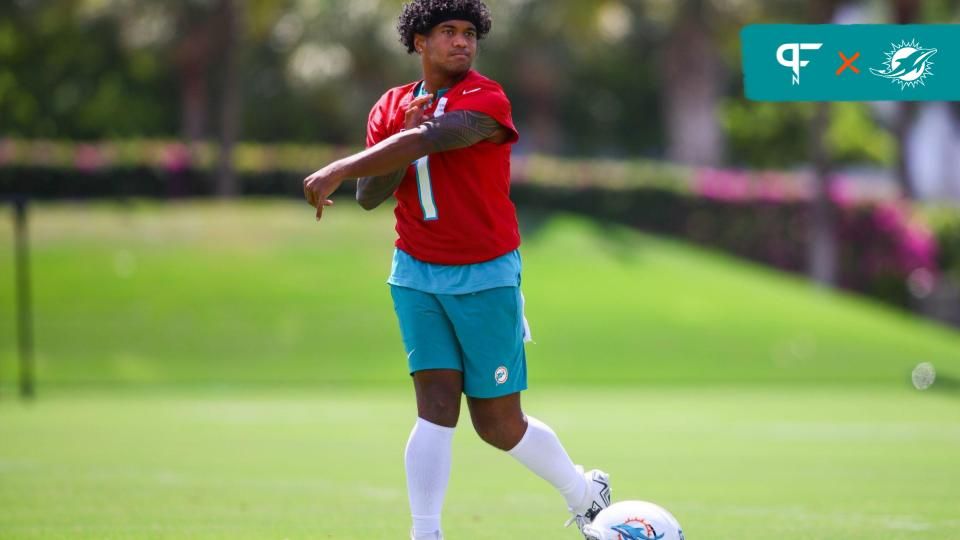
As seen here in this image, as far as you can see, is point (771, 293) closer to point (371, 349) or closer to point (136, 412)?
point (371, 349)

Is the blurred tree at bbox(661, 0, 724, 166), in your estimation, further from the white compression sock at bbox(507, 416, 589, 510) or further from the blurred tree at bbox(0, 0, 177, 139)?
the white compression sock at bbox(507, 416, 589, 510)

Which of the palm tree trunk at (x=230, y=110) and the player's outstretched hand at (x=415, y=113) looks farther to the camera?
the palm tree trunk at (x=230, y=110)

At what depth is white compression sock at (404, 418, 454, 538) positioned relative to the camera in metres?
6.64

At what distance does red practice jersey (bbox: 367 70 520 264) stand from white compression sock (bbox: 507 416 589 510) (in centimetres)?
84

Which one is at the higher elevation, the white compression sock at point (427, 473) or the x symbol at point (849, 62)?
the x symbol at point (849, 62)

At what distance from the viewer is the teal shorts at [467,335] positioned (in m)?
6.68

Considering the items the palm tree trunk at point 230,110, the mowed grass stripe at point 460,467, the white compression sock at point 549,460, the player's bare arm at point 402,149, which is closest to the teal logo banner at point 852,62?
the player's bare arm at point 402,149

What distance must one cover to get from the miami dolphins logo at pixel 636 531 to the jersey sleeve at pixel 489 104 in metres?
1.73

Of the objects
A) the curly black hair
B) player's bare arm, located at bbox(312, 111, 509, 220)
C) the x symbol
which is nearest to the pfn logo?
the x symbol

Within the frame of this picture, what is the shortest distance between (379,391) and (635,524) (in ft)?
46.5

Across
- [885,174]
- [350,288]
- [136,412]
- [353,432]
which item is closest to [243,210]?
[350,288]

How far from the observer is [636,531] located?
6.57 m

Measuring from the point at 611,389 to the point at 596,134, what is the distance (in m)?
37.3

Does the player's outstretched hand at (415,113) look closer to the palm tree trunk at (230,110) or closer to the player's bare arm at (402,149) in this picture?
the player's bare arm at (402,149)
